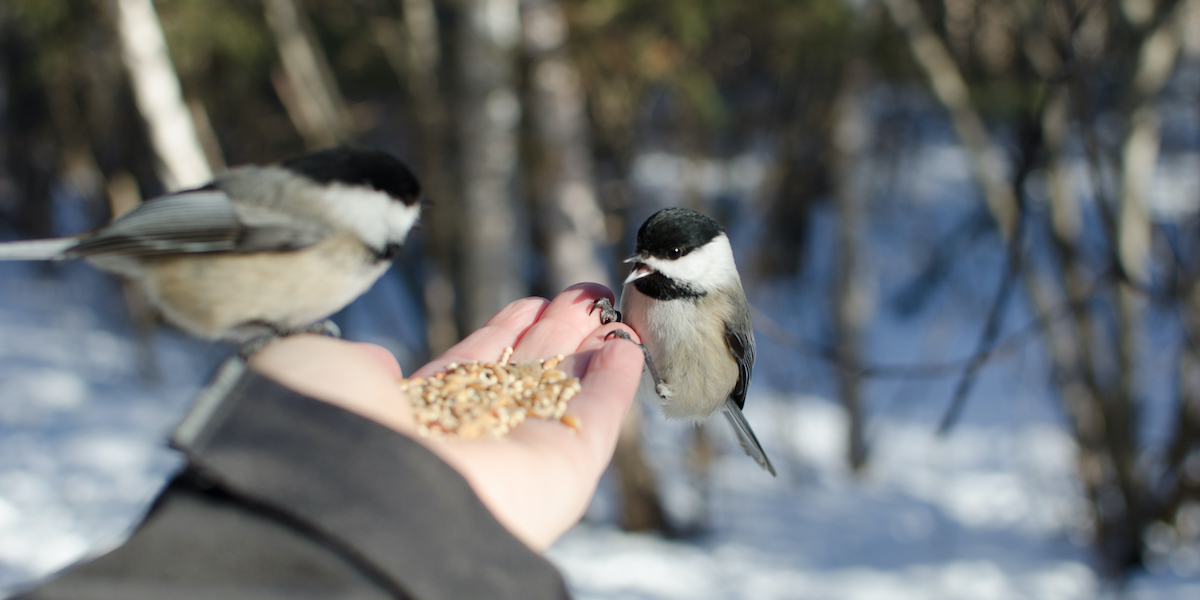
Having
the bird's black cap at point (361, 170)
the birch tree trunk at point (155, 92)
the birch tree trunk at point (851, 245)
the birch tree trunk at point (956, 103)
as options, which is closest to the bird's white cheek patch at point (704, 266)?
the bird's black cap at point (361, 170)

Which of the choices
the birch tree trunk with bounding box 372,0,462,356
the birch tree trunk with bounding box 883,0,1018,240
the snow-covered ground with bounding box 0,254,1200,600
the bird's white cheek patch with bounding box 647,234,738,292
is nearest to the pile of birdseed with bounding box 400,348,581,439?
the bird's white cheek patch with bounding box 647,234,738,292

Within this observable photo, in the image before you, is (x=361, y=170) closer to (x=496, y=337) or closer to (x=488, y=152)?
(x=496, y=337)

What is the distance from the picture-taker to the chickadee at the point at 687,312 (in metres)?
1.20

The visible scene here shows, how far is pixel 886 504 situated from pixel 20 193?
5808mm

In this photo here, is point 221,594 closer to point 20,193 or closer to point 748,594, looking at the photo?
point 748,594

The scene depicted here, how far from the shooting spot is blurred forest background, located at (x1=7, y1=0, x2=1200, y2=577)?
231 centimetres

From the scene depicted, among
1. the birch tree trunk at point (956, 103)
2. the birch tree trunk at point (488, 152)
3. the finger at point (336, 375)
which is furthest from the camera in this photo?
the birch tree trunk at point (956, 103)

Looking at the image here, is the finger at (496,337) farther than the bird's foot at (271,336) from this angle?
Yes

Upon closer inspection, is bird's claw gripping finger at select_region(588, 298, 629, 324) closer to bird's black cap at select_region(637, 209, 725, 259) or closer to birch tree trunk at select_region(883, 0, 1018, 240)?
bird's black cap at select_region(637, 209, 725, 259)

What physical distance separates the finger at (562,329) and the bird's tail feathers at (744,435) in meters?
0.33

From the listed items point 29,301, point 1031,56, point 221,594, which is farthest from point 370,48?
point 29,301

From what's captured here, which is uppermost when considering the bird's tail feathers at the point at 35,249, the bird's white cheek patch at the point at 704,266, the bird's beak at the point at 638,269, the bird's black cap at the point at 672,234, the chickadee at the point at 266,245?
the bird's tail feathers at the point at 35,249

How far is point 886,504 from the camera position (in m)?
3.27

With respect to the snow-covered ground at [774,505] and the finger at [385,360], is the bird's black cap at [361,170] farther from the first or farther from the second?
the snow-covered ground at [774,505]
